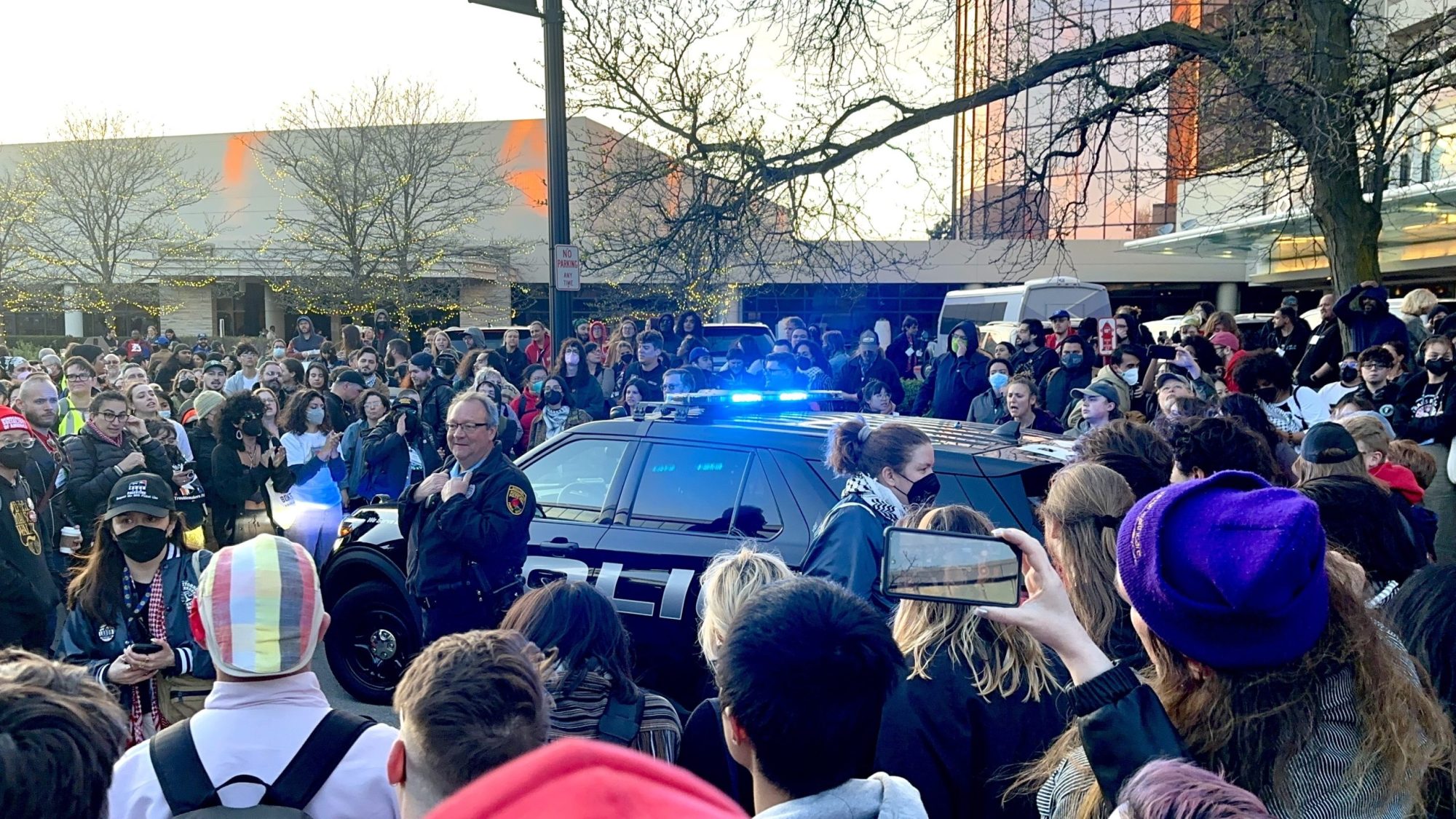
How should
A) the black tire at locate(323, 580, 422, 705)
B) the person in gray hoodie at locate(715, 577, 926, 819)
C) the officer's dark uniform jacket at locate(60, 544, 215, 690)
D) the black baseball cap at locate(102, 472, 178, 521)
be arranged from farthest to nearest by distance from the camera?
1. the black tire at locate(323, 580, 422, 705)
2. the black baseball cap at locate(102, 472, 178, 521)
3. the officer's dark uniform jacket at locate(60, 544, 215, 690)
4. the person in gray hoodie at locate(715, 577, 926, 819)

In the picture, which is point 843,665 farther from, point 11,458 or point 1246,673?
point 11,458

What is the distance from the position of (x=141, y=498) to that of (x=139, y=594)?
381mm

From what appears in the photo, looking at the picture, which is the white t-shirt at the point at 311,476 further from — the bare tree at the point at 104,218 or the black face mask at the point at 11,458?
the bare tree at the point at 104,218

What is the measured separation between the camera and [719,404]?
20.7 feet

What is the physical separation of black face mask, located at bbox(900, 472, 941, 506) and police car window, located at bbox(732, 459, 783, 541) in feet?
3.09

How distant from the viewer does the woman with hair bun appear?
13.2 feet

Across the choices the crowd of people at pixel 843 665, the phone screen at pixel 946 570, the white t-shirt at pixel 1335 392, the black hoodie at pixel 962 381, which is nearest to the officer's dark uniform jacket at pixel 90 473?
the crowd of people at pixel 843 665

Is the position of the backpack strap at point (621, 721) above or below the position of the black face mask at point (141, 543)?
below

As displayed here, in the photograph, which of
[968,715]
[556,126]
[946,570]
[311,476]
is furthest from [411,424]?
[946,570]

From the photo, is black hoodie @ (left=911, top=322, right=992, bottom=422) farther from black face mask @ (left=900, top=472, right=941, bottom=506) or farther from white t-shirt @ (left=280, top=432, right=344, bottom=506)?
black face mask @ (left=900, top=472, right=941, bottom=506)

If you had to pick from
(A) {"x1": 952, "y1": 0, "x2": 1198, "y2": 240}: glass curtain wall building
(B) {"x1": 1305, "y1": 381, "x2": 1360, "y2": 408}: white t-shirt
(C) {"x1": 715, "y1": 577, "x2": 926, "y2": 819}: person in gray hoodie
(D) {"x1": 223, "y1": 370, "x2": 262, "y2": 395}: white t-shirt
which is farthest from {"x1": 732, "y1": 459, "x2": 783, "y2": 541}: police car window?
(D) {"x1": 223, "y1": 370, "x2": 262, "y2": 395}: white t-shirt

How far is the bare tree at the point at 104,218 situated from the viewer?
36.6 metres

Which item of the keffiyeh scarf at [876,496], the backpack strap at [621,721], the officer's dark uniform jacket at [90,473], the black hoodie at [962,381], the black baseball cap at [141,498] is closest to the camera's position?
the backpack strap at [621,721]

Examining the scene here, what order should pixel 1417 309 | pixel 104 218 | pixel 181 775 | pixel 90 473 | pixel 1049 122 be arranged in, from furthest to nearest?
pixel 104 218 → pixel 1417 309 → pixel 1049 122 → pixel 90 473 → pixel 181 775
